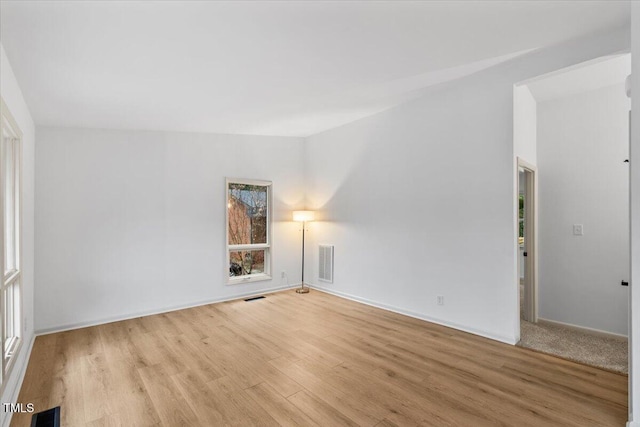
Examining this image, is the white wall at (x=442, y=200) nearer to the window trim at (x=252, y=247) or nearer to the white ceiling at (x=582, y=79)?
the white ceiling at (x=582, y=79)

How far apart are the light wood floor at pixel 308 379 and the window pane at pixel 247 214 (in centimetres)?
178

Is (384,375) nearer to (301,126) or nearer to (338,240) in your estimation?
(338,240)

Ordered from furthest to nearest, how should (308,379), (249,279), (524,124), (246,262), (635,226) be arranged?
(246,262) → (249,279) → (524,124) → (308,379) → (635,226)

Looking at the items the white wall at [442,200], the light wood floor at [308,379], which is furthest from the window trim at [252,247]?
the light wood floor at [308,379]

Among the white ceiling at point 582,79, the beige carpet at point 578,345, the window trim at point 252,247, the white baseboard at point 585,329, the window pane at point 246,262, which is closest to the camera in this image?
the beige carpet at point 578,345

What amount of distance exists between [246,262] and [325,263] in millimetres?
1357

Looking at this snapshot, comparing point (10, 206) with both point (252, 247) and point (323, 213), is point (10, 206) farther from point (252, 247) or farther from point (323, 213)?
point (323, 213)

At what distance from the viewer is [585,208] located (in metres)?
3.74

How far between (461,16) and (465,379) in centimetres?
274

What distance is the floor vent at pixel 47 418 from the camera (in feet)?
7.00

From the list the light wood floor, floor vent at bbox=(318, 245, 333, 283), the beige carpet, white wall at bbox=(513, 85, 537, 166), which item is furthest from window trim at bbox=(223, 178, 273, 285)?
the beige carpet

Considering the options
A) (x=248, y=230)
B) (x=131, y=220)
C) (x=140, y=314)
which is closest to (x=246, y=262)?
(x=248, y=230)

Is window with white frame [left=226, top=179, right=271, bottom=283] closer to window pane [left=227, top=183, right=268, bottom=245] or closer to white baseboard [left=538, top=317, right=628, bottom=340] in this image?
window pane [left=227, top=183, right=268, bottom=245]

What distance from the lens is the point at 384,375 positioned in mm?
2717
